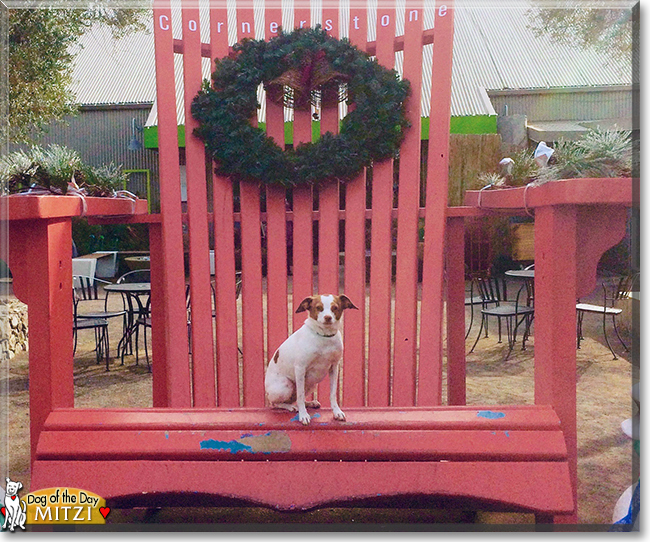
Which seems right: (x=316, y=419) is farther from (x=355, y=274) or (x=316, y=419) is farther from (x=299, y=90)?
(x=299, y=90)

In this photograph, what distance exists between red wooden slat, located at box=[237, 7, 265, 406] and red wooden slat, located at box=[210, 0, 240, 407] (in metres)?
0.07

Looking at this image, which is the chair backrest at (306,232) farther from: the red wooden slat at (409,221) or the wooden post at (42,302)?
the wooden post at (42,302)

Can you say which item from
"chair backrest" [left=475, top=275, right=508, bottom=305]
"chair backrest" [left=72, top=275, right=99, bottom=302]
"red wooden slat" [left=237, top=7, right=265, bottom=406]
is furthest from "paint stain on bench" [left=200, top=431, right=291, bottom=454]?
"chair backrest" [left=475, top=275, right=508, bottom=305]

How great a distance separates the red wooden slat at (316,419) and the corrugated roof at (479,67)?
13344 mm

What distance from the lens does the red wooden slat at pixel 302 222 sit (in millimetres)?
3664

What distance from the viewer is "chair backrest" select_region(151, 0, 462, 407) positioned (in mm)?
3609

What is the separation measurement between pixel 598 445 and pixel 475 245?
723 cm

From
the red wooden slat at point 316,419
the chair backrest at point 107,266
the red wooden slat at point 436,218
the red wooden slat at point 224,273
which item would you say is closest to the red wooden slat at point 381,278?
the red wooden slat at point 436,218

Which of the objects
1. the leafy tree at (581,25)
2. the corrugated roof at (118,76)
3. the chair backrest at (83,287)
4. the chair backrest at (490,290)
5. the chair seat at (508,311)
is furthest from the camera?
the corrugated roof at (118,76)

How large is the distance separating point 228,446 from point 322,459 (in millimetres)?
382

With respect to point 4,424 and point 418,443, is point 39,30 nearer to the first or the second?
point 4,424

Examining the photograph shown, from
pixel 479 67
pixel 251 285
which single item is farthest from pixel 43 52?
pixel 479 67

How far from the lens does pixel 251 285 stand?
3.75 metres

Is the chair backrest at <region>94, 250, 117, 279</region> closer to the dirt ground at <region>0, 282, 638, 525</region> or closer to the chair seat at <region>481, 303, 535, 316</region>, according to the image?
the dirt ground at <region>0, 282, 638, 525</region>
